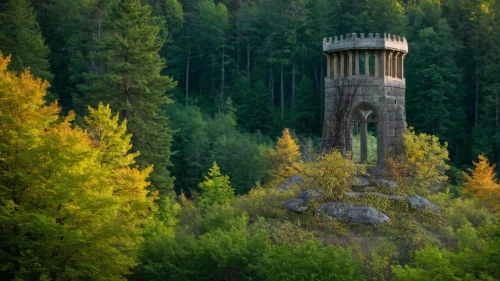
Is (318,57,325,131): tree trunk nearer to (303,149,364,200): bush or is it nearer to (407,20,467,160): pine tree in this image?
(407,20,467,160): pine tree

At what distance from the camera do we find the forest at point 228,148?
19000 mm

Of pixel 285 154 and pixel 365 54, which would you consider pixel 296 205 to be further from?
pixel 285 154

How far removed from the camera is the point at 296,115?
5662cm

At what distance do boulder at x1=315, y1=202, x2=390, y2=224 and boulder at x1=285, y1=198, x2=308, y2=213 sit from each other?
0.67m

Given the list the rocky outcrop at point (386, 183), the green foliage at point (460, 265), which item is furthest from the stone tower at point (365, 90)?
the green foliage at point (460, 265)

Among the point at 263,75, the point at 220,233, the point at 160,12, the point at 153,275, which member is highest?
the point at 160,12

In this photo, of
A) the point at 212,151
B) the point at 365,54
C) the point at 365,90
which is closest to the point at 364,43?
the point at 365,54

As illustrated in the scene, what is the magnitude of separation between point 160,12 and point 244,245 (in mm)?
52783

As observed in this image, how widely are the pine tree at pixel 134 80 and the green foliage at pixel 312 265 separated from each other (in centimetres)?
1678

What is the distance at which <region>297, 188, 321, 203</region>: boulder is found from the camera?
1081 inches

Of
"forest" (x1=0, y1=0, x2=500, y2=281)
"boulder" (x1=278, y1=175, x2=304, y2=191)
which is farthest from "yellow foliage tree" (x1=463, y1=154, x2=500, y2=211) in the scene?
"boulder" (x1=278, y1=175, x2=304, y2=191)

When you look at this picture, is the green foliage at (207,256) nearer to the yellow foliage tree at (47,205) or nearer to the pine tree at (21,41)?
the yellow foliage tree at (47,205)

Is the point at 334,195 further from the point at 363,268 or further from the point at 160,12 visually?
the point at 160,12

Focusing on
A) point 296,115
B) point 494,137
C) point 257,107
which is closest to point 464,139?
point 494,137
